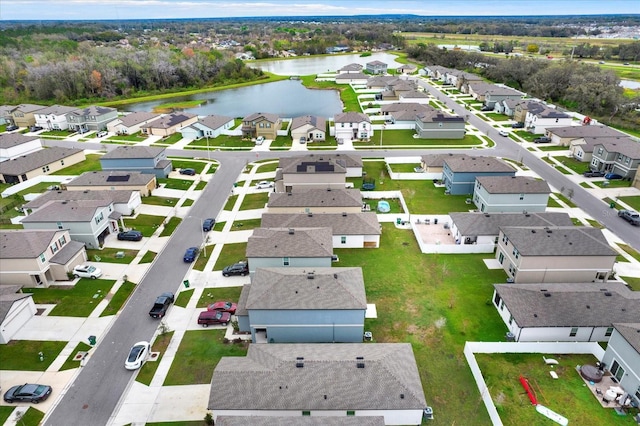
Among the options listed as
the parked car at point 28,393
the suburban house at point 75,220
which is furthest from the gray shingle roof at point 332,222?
the parked car at point 28,393

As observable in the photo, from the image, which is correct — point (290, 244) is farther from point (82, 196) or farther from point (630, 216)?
point (630, 216)

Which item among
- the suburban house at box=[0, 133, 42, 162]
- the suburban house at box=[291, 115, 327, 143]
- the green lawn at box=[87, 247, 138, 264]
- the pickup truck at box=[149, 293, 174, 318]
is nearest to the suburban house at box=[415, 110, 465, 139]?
the suburban house at box=[291, 115, 327, 143]

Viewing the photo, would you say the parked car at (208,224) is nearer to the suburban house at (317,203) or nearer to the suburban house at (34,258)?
the suburban house at (317,203)

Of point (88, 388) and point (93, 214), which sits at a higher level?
point (93, 214)

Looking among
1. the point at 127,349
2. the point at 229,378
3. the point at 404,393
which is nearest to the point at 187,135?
the point at 127,349

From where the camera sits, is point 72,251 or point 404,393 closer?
point 404,393

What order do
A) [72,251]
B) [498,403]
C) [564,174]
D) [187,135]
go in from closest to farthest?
[498,403] → [72,251] → [564,174] → [187,135]

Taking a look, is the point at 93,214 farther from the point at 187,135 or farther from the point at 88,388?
the point at 187,135

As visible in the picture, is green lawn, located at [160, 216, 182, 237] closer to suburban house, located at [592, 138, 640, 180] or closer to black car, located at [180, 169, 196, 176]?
black car, located at [180, 169, 196, 176]
